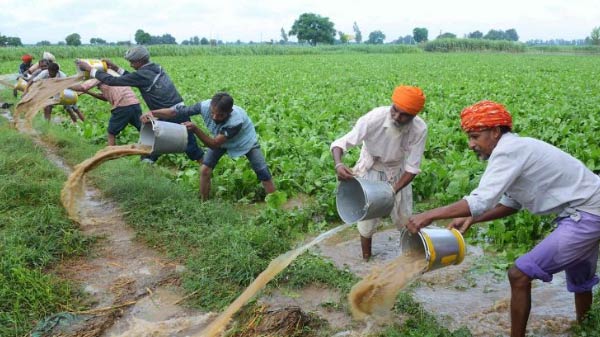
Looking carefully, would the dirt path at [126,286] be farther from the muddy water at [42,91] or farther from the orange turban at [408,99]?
→ the muddy water at [42,91]

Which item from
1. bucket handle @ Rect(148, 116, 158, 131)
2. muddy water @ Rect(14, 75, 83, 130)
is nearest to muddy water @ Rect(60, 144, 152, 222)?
bucket handle @ Rect(148, 116, 158, 131)

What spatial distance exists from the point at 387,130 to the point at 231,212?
2134mm

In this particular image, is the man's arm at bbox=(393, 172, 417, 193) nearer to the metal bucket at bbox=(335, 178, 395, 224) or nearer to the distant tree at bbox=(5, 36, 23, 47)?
the metal bucket at bbox=(335, 178, 395, 224)

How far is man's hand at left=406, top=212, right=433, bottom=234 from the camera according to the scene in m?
3.13

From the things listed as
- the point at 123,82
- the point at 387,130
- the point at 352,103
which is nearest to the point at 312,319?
the point at 387,130

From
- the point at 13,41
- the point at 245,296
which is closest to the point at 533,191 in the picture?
the point at 245,296

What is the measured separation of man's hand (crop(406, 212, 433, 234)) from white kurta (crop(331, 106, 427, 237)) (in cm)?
113

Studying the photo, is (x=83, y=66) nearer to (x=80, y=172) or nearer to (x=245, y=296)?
(x=80, y=172)

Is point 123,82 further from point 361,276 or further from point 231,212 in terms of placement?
point 361,276

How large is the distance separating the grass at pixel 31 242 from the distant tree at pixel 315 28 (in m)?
A: 79.2

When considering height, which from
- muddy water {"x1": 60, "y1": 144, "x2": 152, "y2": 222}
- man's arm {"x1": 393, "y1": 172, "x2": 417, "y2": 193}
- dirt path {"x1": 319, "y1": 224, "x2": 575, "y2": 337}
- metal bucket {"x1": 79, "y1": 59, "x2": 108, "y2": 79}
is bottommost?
dirt path {"x1": 319, "y1": 224, "x2": 575, "y2": 337}

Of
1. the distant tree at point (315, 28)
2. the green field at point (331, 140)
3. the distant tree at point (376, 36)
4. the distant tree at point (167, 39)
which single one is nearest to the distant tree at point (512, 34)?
the distant tree at point (376, 36)

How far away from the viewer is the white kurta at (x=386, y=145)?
4.22 metres

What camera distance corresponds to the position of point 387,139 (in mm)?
4273
